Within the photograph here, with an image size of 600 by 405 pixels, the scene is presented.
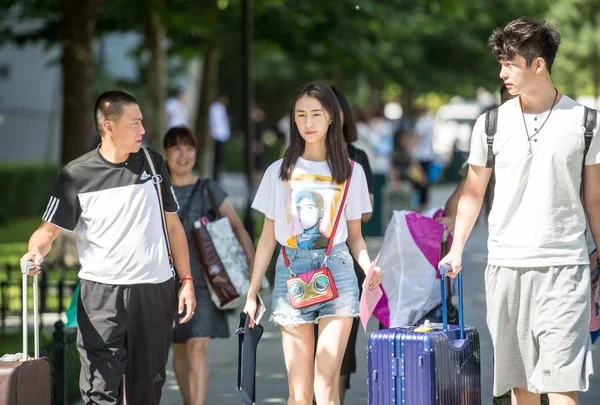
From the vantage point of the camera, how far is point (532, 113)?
558 cm

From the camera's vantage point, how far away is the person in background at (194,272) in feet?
24.7

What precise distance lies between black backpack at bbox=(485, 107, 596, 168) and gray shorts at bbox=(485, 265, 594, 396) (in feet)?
1.65

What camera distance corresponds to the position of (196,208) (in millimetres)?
7578

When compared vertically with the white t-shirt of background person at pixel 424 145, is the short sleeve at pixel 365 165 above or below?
below

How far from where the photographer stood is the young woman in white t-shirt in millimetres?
6047

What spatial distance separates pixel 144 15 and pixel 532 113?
1318 cm

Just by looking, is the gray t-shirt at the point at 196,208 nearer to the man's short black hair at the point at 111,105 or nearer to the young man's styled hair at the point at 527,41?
the man's short black hair at the point at 111,105

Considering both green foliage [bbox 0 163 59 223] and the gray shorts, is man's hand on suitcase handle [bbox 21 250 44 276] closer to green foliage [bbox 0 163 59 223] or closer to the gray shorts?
the gray shorts

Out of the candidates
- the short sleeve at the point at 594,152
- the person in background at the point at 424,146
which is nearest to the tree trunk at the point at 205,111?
the person in background at the point at 424,146

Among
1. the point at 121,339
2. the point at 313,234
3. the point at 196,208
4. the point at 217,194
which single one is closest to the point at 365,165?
the point at 217,194

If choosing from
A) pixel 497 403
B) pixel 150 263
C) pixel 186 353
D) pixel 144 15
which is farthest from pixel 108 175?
pixel 144 15

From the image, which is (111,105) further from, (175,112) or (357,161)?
(175,112)

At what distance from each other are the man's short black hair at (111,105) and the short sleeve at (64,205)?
322 mm

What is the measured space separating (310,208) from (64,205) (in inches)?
45.9
